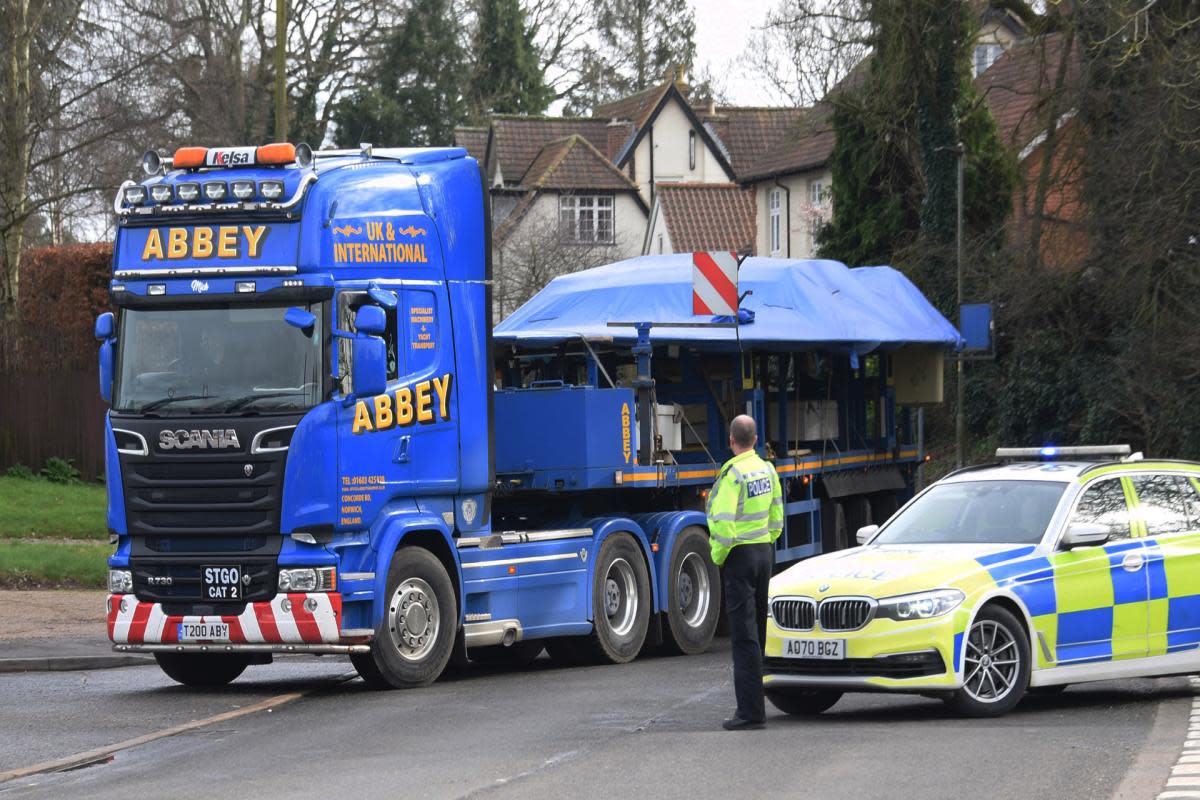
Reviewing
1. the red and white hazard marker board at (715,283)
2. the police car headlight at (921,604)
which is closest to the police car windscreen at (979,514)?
the police car headlight at (921,604)

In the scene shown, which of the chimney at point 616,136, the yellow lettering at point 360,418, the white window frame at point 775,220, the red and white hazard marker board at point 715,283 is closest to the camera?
the yellow lettering at point 360,418

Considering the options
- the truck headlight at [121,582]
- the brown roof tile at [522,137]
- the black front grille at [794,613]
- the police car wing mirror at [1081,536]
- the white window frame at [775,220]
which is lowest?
the black front grille at [794,613]

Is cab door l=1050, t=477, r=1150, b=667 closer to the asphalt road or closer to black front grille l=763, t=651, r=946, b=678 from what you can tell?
the asphalt road

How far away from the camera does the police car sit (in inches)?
465

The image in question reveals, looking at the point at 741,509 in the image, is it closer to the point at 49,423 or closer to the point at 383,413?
the point at 383,413

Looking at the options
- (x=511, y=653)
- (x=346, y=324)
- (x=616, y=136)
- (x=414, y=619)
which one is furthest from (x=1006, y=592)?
(x=616, y=136)

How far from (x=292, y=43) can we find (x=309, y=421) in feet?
131

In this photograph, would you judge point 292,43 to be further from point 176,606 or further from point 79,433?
point 176,606

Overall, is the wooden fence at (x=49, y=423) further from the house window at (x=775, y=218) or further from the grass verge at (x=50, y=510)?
the house window at (x=775, y=218)

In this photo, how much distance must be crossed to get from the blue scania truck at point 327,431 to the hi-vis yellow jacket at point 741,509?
2.97 m

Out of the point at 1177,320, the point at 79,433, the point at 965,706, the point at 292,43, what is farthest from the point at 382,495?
the point at 292,43

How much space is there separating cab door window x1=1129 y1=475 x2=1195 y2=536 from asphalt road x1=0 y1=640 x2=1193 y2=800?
1175mm

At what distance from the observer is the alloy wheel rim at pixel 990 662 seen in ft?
38.9

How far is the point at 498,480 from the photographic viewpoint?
16.6 meters
